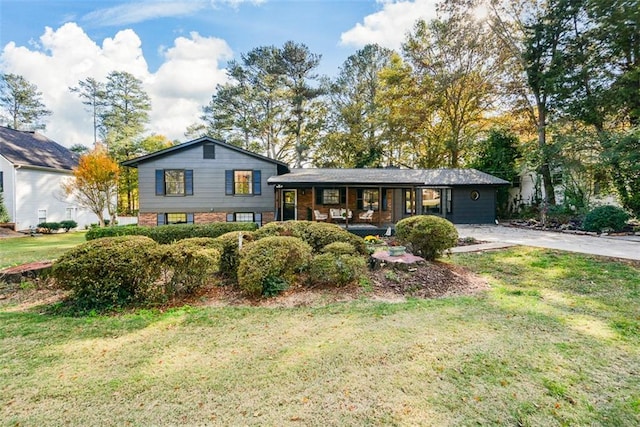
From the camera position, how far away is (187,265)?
5027mm

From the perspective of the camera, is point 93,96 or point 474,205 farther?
point 93,96

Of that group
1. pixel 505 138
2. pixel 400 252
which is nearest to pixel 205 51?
pixel 400 252

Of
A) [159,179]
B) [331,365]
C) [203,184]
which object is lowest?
[331,365]

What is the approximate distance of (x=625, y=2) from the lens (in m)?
14.1

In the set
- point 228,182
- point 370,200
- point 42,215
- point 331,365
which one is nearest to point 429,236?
point 331,365

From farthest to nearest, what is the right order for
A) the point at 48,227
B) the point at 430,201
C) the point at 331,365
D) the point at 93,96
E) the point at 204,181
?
the point at 93,96 < the point at 48,227 < the point at 430,201 < the point at 204,181 < the point at 331,365

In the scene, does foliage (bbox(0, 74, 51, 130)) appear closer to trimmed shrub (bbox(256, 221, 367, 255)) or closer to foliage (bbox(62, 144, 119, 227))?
foliage (bbox(62, 144, 119, 227))

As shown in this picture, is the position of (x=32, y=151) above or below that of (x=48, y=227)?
above

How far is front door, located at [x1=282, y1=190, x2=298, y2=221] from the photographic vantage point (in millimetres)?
16188

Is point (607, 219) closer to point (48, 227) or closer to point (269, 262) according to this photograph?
point (269, 262)

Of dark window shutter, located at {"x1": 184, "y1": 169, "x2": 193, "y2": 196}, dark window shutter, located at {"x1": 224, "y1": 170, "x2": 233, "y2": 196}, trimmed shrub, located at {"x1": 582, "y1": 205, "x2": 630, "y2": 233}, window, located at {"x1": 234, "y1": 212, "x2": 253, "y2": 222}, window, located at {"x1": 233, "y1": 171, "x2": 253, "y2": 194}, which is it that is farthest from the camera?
window, located at {"x1": 234, "y1": 212, "x2": 253, "y2": 222}

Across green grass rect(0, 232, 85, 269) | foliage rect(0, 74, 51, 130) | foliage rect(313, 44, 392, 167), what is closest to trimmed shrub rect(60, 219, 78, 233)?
green grass rect(0, 232, 85, 269)

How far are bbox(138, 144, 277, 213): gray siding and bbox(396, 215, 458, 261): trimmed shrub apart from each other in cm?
1007

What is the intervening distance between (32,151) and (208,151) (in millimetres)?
15679
